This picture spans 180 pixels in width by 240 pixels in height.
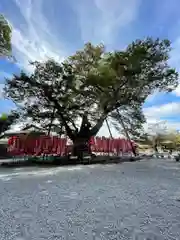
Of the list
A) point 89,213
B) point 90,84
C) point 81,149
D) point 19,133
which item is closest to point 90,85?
point 90,84

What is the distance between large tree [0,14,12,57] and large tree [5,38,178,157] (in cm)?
497

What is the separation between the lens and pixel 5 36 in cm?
961

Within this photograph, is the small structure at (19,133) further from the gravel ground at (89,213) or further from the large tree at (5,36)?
the gravel ground at (89,213)

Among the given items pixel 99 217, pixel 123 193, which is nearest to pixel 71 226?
pixel 99 217

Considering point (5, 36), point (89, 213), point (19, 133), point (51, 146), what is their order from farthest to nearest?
point (19, 133) < point (51, 146) < point (5, 36) < point (89, 213)

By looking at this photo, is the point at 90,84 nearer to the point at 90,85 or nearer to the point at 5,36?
the point at 90,85

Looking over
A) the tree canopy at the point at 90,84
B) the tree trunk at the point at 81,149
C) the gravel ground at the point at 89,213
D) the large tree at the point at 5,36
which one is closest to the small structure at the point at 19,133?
the tree canopy at the point at 90,84

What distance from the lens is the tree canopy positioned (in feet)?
46.8

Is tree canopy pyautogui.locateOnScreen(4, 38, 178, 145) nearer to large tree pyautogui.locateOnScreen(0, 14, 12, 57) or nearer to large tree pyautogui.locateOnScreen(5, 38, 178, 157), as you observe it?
large tree pyautogui.locateOnScreen(5, 38, 178, 157)

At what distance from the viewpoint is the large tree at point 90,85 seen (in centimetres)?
1425

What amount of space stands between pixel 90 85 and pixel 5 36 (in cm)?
611

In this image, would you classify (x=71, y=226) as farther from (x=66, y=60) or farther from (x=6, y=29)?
(x=66, y=60)

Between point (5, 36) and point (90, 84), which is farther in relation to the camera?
point (90, 84)

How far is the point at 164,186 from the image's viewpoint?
6.24 m
